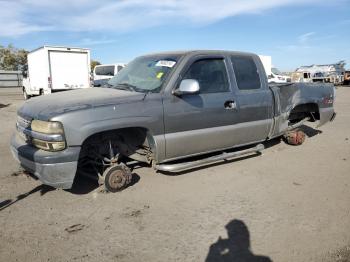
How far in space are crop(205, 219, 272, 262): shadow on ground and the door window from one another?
2203mm

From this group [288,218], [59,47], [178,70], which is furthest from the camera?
[59,47]

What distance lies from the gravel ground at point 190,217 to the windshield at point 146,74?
1359mm

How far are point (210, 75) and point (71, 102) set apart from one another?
209cm

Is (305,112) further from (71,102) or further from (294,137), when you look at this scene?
(71,102)

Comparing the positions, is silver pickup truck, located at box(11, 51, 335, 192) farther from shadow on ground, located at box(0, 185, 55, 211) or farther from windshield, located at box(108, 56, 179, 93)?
shadow on ground, located at box(0, 185, 55, 211)

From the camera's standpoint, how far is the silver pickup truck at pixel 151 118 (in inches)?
163

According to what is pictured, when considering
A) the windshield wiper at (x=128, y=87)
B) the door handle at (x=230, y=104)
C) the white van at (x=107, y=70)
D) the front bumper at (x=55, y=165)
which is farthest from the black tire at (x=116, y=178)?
the white van at (x=107, y=70)

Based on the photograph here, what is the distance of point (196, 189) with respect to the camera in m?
4.87

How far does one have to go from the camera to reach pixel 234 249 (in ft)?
11.0

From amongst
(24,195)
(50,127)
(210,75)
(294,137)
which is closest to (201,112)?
(210,75)

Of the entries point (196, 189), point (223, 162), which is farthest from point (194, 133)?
point (223, 162)

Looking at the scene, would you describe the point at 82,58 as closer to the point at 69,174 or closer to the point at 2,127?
the point at 2,127

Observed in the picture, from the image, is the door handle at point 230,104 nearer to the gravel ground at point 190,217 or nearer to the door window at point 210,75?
the door window at point 210,75

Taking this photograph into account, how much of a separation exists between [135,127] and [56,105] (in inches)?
39.1
